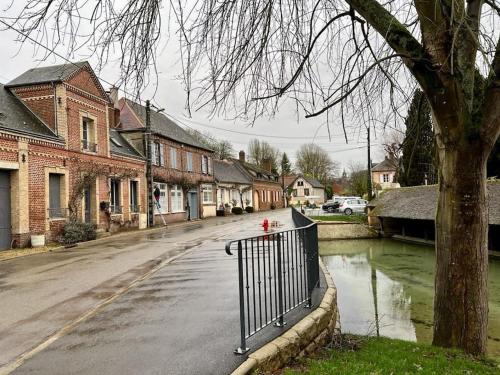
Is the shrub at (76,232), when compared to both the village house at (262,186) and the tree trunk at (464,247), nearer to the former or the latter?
the tree trunk at (464,247)

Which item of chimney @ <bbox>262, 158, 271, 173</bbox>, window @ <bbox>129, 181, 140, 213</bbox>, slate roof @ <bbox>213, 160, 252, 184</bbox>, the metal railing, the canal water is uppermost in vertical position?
chimney @ <bbox>262, 158, 271, 173</bbox>

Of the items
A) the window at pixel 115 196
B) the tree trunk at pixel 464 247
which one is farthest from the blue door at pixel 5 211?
the tree trunk at pixel 464 247

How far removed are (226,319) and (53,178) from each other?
46.8 ft

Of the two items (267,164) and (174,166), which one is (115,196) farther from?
(267,164)

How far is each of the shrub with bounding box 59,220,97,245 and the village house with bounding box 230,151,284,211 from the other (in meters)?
33.5

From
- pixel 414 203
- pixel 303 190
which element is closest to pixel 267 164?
pixel 303 190

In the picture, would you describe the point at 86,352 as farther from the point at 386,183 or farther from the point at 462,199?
the point at 386,183

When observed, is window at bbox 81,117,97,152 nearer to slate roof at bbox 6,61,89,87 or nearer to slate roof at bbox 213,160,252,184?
slate roof at bbox 6,61,89,87

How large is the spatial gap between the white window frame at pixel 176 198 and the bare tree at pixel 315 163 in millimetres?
51955

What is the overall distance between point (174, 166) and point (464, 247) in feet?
87.7

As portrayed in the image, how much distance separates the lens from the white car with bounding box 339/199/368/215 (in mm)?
38125

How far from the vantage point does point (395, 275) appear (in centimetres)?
1421

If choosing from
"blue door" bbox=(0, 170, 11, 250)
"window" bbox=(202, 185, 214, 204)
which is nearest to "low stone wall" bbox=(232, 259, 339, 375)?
"blue door" bbox=(0, 170, 11, 250)

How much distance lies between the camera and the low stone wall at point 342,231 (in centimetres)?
2555
